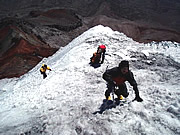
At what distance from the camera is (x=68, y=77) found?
7.28m

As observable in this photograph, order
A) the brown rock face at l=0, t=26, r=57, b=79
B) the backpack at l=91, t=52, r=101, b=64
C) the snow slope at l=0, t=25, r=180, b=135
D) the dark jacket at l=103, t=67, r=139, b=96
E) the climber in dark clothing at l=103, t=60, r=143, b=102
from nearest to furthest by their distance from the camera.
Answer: the snow slope at l=0, t=25, r=180, b=135 → the climber in dark clothing at l=103, t=60, r=143, b=102 → the dark jacket at l=103, t=67, r=139, b=96 → the backpack at l=91, t=52, r=101, b=64 → the brown rock face at l=0, t=26, r=57, b=79

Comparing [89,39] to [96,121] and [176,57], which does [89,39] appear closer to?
[176,57]

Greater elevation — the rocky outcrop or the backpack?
the rocky outcrop

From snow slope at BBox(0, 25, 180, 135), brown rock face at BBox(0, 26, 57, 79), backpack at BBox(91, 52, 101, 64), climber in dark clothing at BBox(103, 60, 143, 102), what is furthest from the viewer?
brown rock face at BBox(0, 26, 57, 79)

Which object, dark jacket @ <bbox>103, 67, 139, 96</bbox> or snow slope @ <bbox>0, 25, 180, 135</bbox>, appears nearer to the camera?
snow slope @ <bbox>0, 25, 180, 135</bbox>

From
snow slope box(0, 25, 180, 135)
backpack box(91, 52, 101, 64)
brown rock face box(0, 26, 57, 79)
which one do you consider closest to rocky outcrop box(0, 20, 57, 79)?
brown rock face box(0, 26, 57, 79)

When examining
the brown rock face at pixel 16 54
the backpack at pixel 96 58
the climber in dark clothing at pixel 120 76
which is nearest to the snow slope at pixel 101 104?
the backpack at pixel 96 58

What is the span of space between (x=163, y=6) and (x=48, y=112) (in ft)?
196

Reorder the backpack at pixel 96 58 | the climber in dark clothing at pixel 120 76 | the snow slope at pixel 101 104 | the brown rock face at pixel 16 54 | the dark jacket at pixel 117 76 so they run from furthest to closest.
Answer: the brown rock face at pixel 16 54 → the backpack at pixel 96 58 → the dark jacket at pixel 117 76 → the climber in dark clothing at pixel 120 76 → the snow slope at pixel 101 104

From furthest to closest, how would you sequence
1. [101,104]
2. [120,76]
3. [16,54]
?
1. [16,54]
2. [101,104]
3. [120,76]

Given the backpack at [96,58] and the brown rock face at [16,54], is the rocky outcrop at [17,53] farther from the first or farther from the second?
the backpack at [96,58]

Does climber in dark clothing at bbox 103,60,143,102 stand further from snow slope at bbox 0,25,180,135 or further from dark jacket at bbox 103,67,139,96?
snow slope at bbox 0,25,180,135

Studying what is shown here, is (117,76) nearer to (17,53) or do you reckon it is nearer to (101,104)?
(101,104)

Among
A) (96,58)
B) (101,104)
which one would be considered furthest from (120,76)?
(96,58)
